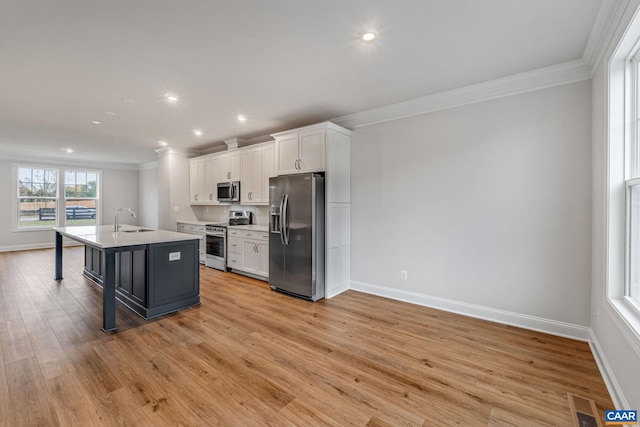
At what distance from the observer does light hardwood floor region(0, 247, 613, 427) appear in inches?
69.9

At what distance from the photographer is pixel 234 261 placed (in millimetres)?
5293

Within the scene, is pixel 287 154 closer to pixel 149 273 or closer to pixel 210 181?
pixel 149 273

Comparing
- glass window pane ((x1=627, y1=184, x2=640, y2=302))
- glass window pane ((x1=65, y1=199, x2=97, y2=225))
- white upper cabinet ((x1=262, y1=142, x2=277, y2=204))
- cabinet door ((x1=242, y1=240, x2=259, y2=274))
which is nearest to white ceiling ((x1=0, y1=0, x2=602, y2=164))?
white upper cabinet ((x1=262, y1=142, x2=277, y2=204))

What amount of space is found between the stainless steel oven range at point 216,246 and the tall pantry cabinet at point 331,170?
197 cm

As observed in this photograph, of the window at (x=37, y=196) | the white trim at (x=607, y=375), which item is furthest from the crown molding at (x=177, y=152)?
the white trim at (x=607, y=375)

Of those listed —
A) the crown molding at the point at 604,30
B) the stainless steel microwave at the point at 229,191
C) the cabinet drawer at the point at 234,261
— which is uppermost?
the crown molding at the point at 604,30

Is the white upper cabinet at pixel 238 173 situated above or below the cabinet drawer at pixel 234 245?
above

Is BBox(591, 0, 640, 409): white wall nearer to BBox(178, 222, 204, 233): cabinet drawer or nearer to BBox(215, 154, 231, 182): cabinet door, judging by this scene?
BBox(215, 154, 231, 182): cabinet door

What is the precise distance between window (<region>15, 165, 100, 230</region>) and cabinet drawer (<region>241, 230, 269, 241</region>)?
6774mm

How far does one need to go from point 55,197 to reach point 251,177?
6905 mm

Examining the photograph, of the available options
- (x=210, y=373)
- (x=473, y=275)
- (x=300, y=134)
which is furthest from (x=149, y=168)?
(x=473, y=275)

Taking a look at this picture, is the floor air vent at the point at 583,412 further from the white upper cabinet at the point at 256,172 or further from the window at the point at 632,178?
the white upper cabinet at the point at 256,172

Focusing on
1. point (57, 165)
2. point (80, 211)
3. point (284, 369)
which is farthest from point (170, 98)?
point (80, 211)

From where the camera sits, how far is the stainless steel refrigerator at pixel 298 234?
385 centimetres
